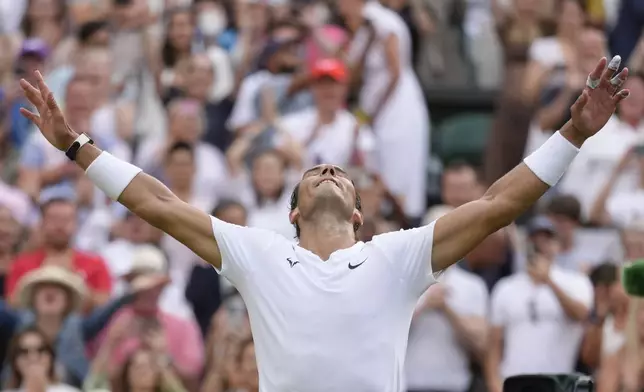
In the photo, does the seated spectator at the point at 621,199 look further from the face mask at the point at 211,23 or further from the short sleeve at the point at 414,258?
the short sleeve at the point at 414,258

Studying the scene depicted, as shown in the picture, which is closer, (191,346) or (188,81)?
(191,346)

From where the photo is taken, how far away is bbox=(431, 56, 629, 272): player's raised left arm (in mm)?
6969

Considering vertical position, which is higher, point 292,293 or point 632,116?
point 632,116

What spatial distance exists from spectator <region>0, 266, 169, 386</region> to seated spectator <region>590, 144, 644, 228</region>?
3.44 metres

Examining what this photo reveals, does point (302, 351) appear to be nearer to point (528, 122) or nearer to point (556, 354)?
point (556, 354)

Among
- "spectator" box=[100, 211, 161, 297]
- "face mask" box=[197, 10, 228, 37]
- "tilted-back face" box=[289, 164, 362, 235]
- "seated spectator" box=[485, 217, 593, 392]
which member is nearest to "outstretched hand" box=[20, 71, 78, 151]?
"tilted-back face" box=[289, 164, 362, 235]

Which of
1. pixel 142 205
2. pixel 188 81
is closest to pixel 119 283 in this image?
pixel 188 81

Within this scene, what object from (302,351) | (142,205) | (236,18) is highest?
(236,18)

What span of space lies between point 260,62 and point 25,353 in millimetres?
4449

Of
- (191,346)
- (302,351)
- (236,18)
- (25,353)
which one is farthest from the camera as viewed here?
(236,18)

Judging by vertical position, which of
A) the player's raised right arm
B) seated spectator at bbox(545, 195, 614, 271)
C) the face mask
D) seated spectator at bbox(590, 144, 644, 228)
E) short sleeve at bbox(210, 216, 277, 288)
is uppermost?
the face mask

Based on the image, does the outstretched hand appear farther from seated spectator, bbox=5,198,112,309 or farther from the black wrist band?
seated spectator, bbox=5,198,112,309

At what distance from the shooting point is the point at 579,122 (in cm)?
700

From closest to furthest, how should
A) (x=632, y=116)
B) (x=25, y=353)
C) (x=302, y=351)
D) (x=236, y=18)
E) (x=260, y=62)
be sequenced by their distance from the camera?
(x=302, y=351), (x=25, y=353), (x=632, y=116), (x=260, y=62), (x=236, y=18)
